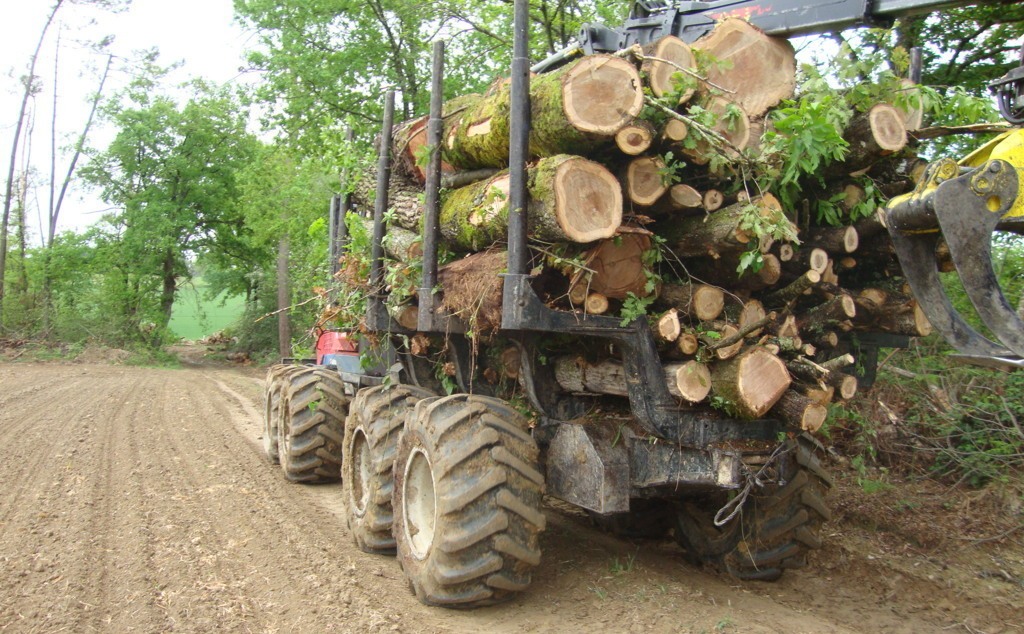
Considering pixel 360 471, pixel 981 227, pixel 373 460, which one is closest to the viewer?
pixel 981 227

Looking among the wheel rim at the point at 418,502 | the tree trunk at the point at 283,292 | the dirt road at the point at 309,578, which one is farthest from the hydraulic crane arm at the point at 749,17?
the tree trunk at the point at 283,292

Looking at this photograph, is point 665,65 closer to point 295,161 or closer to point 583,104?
point 583,104

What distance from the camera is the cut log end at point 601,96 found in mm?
→ 3867

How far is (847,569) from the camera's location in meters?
5.78

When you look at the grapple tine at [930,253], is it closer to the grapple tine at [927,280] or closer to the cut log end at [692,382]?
the grapple tine at [927,280]

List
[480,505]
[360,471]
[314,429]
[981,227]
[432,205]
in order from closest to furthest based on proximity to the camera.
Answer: [981,227]
[480,505]
[432,205]
[360,471]
[314,429]

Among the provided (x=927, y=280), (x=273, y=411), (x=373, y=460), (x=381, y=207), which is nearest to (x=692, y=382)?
(x=927, y=280)

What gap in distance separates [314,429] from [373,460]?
91.4 inches

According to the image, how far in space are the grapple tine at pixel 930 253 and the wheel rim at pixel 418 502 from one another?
110 inches

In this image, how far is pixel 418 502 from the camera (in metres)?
5.11

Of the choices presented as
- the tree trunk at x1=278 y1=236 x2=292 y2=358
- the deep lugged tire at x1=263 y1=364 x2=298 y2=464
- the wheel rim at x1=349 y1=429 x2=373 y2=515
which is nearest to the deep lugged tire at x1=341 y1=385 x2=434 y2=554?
the wheel rim at x1=349 y1=429 x2=373 y2=515

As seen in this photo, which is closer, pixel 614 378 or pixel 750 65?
pixel 750 65

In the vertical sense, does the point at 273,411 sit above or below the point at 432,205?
below

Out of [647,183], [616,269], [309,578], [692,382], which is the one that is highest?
[647,183]
